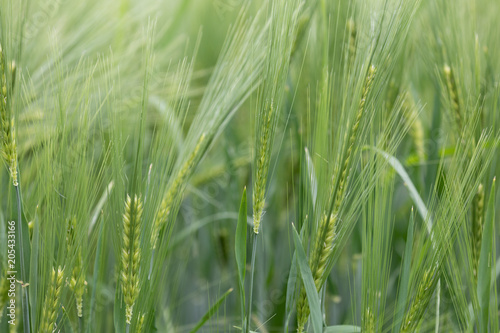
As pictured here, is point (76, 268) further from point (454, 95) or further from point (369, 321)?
point (454, 95)

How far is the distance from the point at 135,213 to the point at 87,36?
0.36 m

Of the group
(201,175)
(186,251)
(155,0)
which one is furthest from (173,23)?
(186,251)

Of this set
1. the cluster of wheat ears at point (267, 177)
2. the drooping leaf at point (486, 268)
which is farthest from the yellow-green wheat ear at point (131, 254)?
the drooping leaf at point (486, 268)

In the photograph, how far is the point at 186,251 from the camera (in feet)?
2.33

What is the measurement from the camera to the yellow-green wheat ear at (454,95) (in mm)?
548

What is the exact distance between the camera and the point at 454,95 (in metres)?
0.56

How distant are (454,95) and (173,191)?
328 millimetres

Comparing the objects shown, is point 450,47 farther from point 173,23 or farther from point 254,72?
point 173,23

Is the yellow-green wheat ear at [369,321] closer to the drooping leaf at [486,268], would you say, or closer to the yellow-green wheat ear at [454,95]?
the drooping leaf at [486,268]

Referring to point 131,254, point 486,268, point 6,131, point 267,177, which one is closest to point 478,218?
point 486,268

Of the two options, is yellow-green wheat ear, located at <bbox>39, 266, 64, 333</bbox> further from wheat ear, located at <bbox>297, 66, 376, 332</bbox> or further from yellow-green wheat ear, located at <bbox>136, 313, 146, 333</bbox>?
wheat ear, located at <bbox>297, 66, 376, 332</bbox>

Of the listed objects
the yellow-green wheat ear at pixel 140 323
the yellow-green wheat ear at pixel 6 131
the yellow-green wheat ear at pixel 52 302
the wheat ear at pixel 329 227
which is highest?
the yellow-green wheat ear at pixel 6 131

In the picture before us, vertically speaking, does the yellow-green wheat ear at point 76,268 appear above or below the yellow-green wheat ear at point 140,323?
above

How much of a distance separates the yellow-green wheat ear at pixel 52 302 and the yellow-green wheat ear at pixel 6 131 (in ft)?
0.29
